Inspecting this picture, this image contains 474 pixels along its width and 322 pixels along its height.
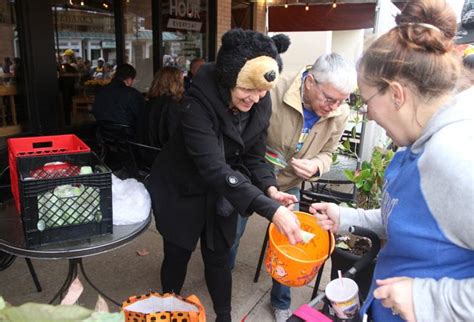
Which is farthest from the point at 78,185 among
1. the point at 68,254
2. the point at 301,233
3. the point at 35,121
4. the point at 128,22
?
the point at 128,22

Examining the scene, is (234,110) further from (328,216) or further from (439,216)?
(439,216)

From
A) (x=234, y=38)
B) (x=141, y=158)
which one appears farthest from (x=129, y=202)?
(x=141, y=158)

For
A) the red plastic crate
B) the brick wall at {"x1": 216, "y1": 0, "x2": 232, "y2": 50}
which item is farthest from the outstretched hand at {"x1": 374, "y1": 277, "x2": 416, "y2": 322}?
the brick wall at {"x1": 216, "y1": 0, "x2": 232, "y2": 50}

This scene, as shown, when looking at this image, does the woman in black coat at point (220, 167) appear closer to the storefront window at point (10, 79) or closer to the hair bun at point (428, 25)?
the hair bun at point (428, 25)

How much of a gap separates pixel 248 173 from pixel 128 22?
4445mm

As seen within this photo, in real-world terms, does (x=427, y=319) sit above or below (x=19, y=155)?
below

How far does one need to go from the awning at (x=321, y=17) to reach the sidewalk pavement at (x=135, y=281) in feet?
16.7

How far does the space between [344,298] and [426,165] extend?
608 mm

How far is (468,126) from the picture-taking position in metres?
0.96

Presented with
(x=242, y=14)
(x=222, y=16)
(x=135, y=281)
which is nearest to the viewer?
(x=135, y=281)

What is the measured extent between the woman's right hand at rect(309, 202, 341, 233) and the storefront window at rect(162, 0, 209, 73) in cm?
537

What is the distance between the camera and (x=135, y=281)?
119 inches

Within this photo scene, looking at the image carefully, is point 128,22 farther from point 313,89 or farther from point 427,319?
point 427,319

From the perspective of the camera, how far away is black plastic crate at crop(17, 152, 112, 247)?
1546mm
